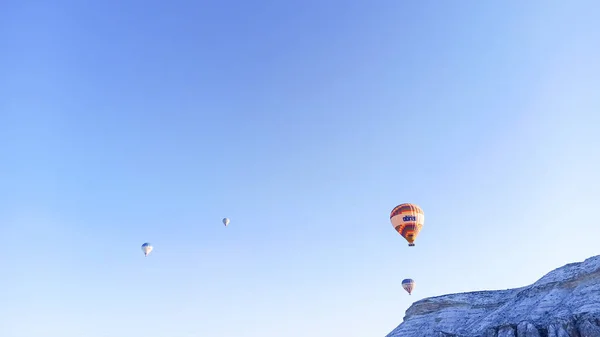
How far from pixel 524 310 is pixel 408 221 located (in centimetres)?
2002

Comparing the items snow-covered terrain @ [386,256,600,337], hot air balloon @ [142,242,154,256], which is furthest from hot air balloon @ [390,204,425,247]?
hot air balloon @ [142,242,154,256]

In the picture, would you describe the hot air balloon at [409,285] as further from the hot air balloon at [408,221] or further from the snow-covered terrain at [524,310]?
the hot air balloon at [408,221]

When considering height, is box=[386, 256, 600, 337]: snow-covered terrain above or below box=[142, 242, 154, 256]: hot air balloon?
below

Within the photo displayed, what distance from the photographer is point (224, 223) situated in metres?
70.9

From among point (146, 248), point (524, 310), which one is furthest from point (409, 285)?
point (146, 248)

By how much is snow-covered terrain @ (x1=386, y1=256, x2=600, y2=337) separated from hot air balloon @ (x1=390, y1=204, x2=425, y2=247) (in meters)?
14.3

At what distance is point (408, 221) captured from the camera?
53250 mm

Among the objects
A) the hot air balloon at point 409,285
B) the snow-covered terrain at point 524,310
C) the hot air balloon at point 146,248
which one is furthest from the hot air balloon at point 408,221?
the hot air balloon at point 146,248

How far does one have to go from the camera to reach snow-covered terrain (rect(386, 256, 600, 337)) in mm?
49812

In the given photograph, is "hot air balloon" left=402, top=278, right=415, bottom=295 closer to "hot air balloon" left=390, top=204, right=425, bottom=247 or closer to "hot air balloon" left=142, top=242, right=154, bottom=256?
"hot air balloon" left=390, top=204, right=425, bottom=247

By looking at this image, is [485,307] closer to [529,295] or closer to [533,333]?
[529,295]

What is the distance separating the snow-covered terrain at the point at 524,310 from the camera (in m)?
49.8

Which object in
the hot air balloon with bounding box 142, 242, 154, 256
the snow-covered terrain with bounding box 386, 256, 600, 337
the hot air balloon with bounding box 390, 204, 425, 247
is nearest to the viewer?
the snow-covered terrain with bounding box 386, 256, 600, 337

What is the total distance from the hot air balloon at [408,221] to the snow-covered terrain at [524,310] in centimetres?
1428
